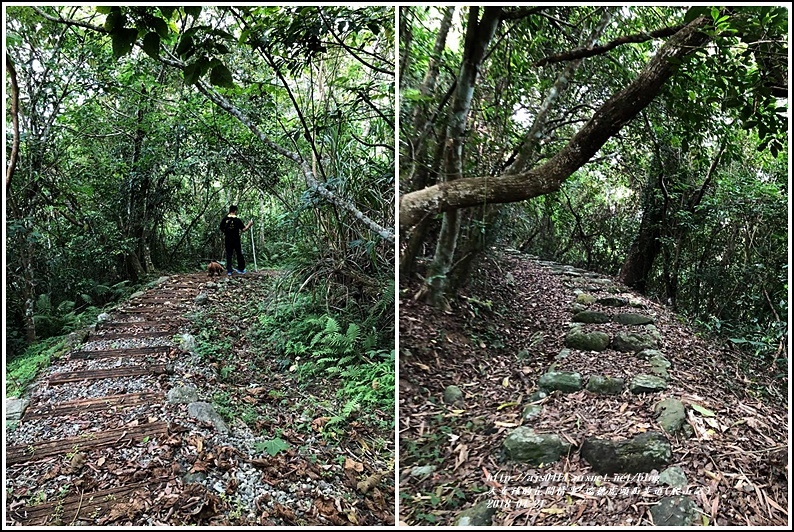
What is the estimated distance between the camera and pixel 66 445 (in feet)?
4.74

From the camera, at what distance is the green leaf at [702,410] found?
1353mm

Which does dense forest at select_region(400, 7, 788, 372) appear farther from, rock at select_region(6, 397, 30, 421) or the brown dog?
rock at select_region(6, 397, 30, 421)

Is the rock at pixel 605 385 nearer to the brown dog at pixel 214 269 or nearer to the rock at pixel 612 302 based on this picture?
the rock at pixel 612 302

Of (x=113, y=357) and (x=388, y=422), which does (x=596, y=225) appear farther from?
(x=113, y=357)

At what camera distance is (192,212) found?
5.69 feet

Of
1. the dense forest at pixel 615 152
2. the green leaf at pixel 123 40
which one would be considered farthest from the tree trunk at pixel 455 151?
the green leaf at pixel 123 40

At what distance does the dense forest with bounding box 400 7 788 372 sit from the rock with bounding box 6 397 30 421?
4.14ft

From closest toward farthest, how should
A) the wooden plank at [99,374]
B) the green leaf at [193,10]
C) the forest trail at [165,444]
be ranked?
the forest trail at [165,444] → the wooden plank at [99,374] → the green leaf at [193,10]

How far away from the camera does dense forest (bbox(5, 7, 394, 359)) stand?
1.58 m

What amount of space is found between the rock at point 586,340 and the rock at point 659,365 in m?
0.14

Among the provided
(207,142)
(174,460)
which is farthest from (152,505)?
(207,142)

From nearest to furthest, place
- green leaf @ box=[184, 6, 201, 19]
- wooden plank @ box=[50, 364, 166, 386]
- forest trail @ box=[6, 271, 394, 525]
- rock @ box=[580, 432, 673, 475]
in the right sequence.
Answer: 1. rock @ box=[580, 432, 673, 475]
2. forest trail @ box=[6, 271, 394, 525]
3. wooden plank @ box=[50, 364, 166, 386]
4. green leaf @ box=[184, 6, 201, 19]

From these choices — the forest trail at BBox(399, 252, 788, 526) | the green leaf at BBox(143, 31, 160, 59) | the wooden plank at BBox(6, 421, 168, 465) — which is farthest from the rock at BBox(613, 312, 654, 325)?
the green leaf at BBox(143, 31, 160, 59)

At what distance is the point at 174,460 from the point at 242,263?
68 cm
